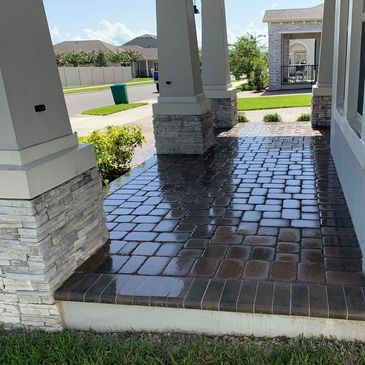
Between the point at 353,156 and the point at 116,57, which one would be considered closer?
the point at 353,156

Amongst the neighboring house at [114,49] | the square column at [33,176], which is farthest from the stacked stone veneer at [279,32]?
the neighboring house at [114,49]

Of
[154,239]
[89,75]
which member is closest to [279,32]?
[154,239]

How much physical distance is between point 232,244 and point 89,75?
45.3 metres

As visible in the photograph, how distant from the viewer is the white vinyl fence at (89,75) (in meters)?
45.1

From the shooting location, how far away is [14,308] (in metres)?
3.07

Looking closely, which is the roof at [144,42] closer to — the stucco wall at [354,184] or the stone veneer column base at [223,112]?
the stone veneer column base at [223,112]

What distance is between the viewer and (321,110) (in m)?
9.47

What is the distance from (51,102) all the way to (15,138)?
452 millimetres

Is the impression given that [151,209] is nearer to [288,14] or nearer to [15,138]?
[15,138]

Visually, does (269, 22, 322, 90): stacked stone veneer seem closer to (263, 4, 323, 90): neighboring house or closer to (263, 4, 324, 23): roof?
(263, 4, 323, 90): neighboring house

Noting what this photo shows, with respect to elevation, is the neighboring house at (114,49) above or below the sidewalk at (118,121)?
above

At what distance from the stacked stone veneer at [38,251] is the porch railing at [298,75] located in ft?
66.9

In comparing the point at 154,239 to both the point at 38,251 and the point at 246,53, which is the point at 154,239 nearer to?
the point at 38,251

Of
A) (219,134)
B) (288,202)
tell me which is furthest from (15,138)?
(219,134)
